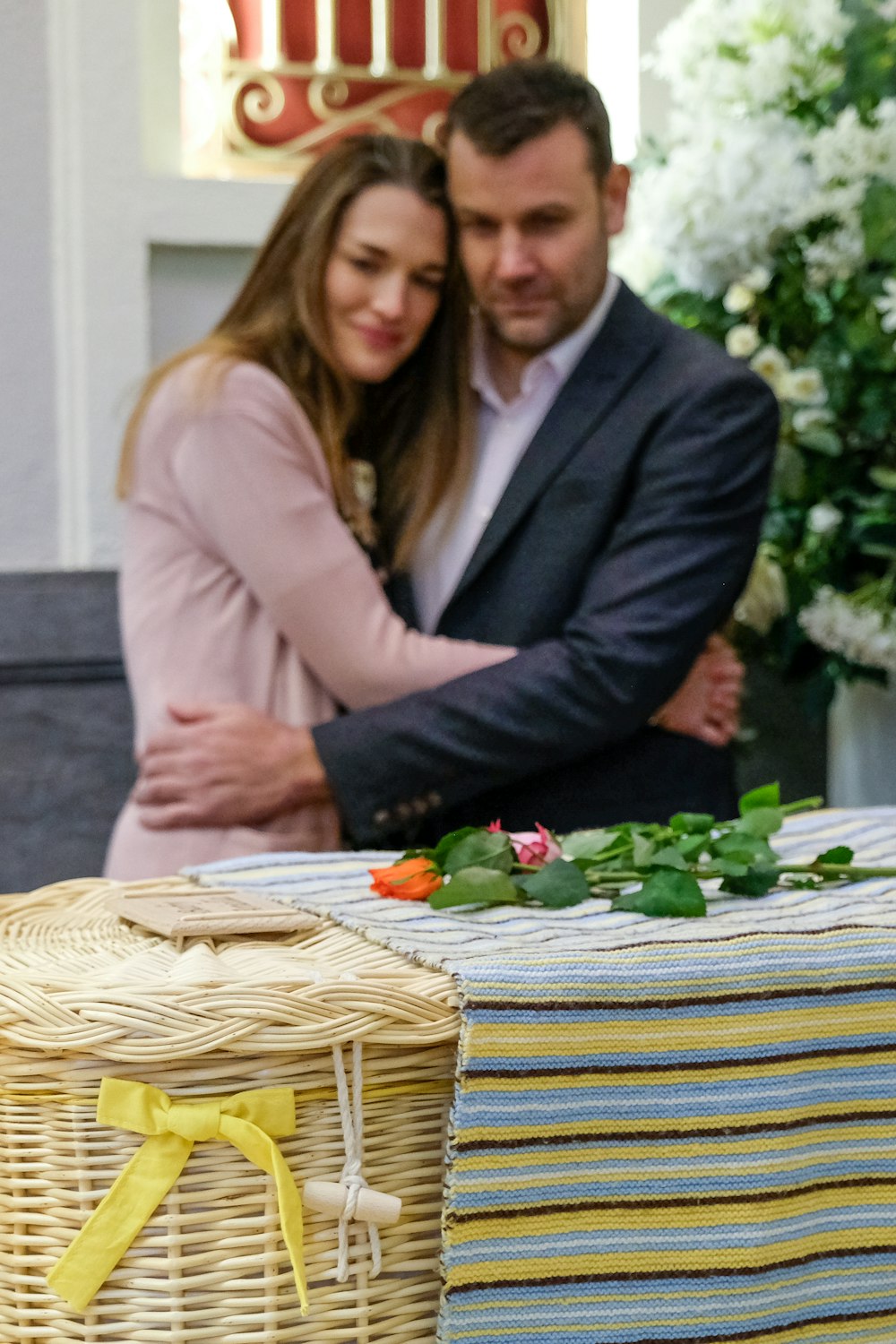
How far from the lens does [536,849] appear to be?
0.82m

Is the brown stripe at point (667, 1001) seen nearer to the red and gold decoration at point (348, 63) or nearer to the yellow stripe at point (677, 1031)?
the yellow stripe at point (677, 1031)

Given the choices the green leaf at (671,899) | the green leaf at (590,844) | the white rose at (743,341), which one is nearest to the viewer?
the green leaf at (671,899)

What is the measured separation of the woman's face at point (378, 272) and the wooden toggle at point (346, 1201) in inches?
34.0

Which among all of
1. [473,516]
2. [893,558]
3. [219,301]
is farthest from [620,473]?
[219,301]

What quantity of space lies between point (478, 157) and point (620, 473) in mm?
305

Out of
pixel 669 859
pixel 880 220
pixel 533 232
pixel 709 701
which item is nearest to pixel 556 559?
pixel 709 701

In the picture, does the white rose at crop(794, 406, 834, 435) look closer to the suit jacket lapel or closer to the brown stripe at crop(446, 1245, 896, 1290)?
the suit jacket lapel

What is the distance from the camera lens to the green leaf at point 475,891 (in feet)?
2.48

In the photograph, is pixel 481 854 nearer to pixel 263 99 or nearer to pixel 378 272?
pixel 378 272

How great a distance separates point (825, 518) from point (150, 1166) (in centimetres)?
98

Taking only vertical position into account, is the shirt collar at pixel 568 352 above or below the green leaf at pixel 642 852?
above

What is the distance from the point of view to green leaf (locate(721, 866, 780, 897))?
0.77m

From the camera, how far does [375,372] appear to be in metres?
1.30

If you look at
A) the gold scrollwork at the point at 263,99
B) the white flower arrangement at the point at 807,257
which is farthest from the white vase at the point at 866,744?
the gold scrollwork at the point at 263,99
